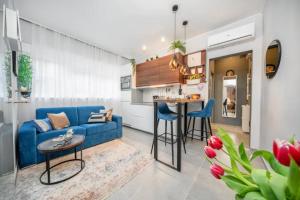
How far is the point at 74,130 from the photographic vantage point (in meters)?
2.53

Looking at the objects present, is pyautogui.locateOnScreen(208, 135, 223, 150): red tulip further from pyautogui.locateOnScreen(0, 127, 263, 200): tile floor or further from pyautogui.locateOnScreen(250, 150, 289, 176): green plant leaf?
pyautogui.locateOnScreen(0, 127, 263, 200): tile floor

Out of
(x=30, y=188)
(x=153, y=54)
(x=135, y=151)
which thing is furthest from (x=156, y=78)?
(x=30, y=188)

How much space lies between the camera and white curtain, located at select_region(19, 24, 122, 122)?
2916 mm

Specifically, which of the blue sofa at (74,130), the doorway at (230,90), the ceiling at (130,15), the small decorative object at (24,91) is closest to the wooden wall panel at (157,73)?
the ceiling at (130,15)

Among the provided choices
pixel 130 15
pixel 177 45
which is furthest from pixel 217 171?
pixel 177 45

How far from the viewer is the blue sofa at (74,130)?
6.31 feet

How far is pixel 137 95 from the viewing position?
4.79 metres

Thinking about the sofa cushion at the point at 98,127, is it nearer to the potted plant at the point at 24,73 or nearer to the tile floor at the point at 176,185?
the potted plant at the point at 24,73

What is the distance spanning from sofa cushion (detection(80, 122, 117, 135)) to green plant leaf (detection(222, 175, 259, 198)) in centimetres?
283

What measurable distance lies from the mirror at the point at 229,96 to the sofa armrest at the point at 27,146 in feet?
18.5

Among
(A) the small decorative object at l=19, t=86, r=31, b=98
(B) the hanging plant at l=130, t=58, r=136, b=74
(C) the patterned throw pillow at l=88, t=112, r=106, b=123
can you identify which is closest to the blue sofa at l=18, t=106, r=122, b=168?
(C) the patterned throw pillow at l=88, t=112, r=106, b=123

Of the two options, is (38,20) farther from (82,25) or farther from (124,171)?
(124,171)

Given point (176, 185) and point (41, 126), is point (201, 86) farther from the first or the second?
point (41, 126)

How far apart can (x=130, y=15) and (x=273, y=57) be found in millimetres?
2661
